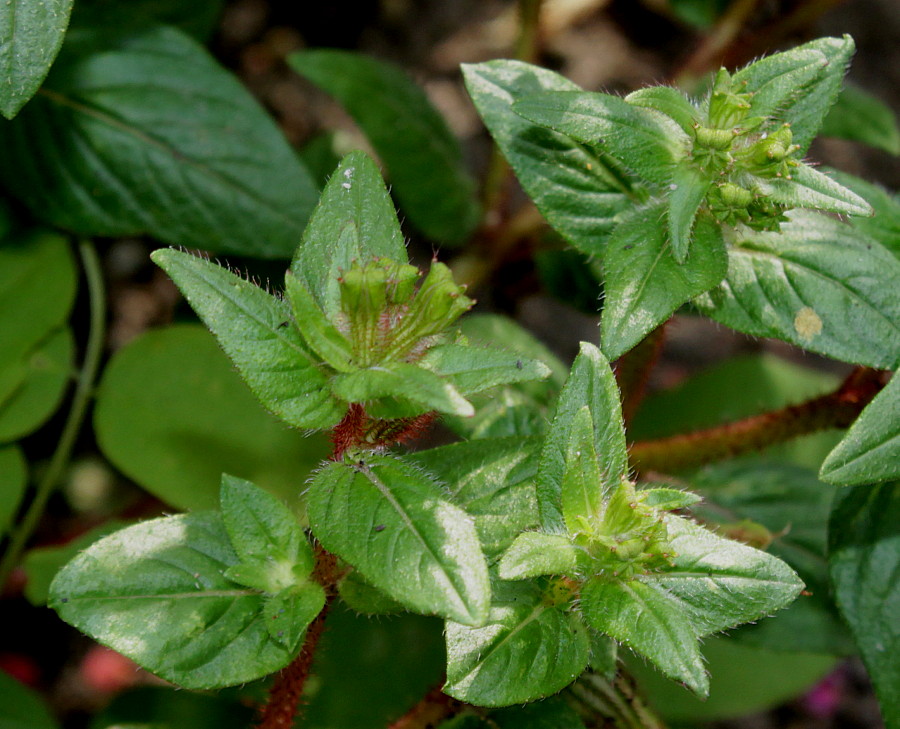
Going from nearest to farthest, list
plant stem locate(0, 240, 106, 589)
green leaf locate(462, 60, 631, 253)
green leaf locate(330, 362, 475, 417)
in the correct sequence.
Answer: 1. green leaf locate(330, 362, 475, 417)
2. green leaf locate(462, 60, 631, 253)
3. plant stem locate(0, 240, 106, 589)

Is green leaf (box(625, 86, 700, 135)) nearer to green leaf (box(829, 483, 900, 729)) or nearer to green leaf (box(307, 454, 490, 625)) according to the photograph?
green leaf (box(307, 454, 490, 625))

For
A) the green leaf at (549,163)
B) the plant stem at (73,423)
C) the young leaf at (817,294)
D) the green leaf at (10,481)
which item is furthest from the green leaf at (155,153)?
the young leaf at (817,294)

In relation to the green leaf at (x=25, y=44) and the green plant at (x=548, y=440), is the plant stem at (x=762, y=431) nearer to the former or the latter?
the green plant at (x=548, y=440)

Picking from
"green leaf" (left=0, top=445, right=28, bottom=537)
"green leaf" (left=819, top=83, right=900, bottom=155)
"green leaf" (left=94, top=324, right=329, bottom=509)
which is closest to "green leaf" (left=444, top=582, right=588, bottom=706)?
"green leaf" (left=94, top=324, right=329, bottom=509)

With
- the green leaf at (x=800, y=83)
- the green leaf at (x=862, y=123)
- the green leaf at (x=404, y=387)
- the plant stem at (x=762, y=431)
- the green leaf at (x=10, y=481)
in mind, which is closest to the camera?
the green leaf at (x=404, y=387)

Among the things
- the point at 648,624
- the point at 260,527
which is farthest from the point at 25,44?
the point at 648,624

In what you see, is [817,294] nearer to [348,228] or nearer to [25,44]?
[348,228]

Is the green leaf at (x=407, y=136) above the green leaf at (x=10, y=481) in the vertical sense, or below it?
above
